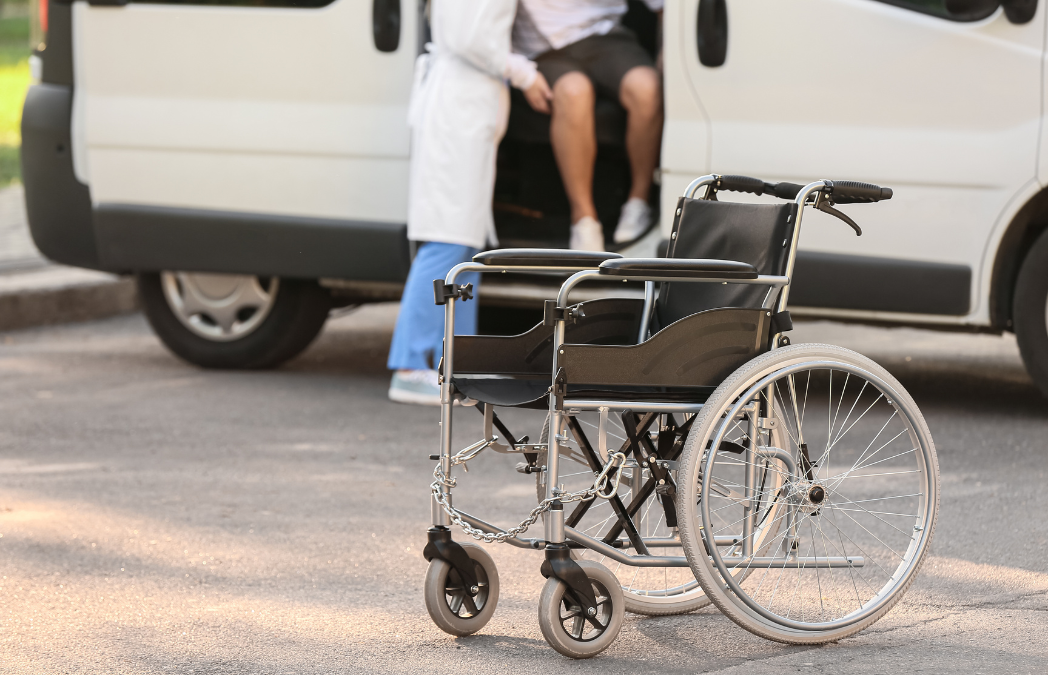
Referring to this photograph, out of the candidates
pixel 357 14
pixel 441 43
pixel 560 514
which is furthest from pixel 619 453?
pixel 357 14

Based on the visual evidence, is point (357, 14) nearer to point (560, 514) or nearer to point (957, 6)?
point (957, 6)

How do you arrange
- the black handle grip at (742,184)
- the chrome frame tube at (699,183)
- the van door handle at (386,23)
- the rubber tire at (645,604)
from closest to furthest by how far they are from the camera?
the rubber tire at (645,604)
the black handle grip at (742,184)
the chrome frame tube at (699,183)
the van door handle at (386,23)

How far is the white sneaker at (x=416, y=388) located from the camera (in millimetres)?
6336

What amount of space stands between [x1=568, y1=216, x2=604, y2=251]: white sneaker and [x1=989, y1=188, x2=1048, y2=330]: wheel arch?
5.09ft

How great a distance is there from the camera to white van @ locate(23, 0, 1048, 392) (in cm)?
564

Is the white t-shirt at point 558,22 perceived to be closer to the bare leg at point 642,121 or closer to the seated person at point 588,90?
the seated person at point 588,90

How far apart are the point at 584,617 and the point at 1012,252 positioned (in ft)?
10.3

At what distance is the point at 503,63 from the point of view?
604 cm

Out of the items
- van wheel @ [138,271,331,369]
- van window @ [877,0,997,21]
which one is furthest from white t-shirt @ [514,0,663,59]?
van wheel @ [138,271,331,369]

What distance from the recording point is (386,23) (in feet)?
20.6

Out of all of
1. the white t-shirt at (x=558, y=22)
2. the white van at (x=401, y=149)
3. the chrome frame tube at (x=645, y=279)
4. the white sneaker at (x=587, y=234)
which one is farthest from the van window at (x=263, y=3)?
the chrome frame tube at (x=645, y=279)

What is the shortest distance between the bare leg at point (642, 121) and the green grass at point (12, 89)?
275 centimetres

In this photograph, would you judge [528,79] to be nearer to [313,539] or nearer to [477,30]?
[477,30]

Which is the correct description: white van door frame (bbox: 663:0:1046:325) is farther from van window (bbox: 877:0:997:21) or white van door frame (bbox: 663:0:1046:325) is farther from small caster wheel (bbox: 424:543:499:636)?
small caster wheel (bbox: 424:543:499:636)
